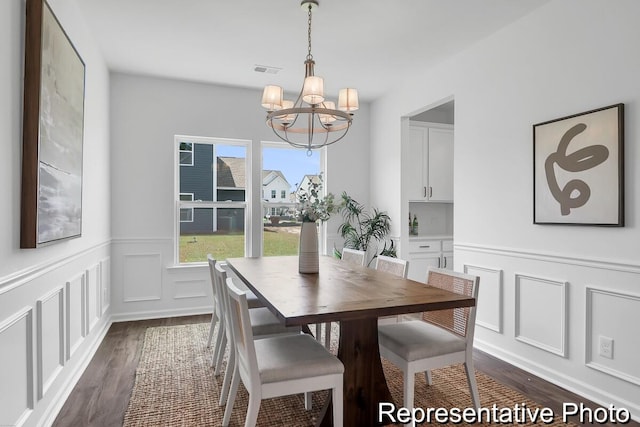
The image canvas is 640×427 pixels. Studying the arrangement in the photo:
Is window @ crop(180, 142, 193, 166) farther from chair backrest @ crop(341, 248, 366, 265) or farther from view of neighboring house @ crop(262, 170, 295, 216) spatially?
chair backrest @ crop(341, 248, 366, 265)

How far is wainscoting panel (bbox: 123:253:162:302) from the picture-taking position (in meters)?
4.28

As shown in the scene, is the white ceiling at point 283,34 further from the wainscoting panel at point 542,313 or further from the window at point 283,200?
the wainscoting panel at point 542,313

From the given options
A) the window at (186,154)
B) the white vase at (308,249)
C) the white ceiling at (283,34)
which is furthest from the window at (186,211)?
the white vase at (308,249)

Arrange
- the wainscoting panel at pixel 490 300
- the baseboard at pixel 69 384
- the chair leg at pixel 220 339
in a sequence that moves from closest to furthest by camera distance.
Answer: the baseboard at pixel 69 384, the chair leg at pixel 220 339, the wainscoting panel at pixel 490 300

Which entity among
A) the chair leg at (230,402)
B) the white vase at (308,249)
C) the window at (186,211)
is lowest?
the chair leg at (230,402)

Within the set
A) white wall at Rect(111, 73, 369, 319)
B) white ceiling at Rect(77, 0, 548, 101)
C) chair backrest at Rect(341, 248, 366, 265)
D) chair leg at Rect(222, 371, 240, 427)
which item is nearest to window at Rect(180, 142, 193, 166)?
white wall at Rect(111, 73, 369, 319)

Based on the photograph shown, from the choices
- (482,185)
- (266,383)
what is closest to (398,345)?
(266,383)

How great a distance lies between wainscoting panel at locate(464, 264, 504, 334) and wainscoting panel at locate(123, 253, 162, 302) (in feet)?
11.0

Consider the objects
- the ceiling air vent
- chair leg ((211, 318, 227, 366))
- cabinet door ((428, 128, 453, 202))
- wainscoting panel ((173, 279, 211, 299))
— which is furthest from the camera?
cabinet door ((428, 128, 453, 202))

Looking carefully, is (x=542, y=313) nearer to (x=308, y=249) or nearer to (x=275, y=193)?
(x=308, y=249)

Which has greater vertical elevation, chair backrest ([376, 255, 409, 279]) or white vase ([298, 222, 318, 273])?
white vase ([298, 222, 318, 273])

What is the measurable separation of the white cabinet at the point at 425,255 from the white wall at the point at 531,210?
1177 millimetres

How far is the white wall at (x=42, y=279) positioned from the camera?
1705mm

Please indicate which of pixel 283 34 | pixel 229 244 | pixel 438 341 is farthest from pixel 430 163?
pixel 438 341
